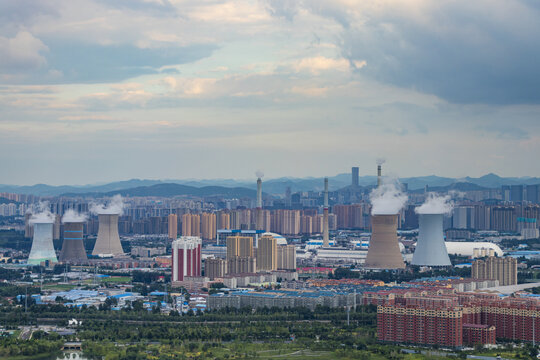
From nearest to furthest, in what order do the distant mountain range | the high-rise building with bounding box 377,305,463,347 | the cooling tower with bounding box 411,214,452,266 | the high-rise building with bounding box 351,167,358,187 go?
1. the high-rise building with bounding box 377,305,463,347
2. the cooling tower with bounding box 411,214,452,266
3. the high-rise building with bounding box 351,167,358,187
4. the distant mountain range

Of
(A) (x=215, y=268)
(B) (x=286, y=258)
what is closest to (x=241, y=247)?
(B) (x=286, y=258)

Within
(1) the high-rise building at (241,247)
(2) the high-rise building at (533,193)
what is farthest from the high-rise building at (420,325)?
(2) the high-rise building at (533,193)

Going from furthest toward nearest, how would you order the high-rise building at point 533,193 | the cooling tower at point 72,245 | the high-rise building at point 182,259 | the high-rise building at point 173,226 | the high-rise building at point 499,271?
the high-rise building at point 533,193, the high-rise building at point 173,226, the cooling tower at point 72,245, the high-rise building at point 499,271, the high-rise building at point 182,259

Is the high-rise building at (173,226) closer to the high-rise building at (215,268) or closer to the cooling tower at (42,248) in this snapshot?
the cooling tower at (42,248)

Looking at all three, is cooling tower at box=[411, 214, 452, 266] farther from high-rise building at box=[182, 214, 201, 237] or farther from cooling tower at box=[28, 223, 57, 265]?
high-rise building at box=[182, 214, 201, 237]

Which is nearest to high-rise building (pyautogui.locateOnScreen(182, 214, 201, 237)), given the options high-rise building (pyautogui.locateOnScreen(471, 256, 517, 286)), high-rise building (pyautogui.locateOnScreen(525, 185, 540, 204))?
high-rise building (pyautogui.locateOnScreen(471, 256, 517, 286))
